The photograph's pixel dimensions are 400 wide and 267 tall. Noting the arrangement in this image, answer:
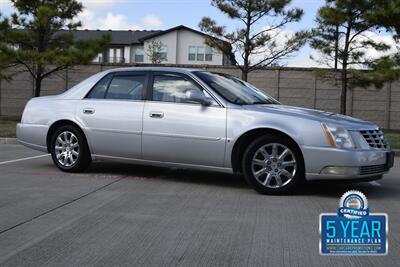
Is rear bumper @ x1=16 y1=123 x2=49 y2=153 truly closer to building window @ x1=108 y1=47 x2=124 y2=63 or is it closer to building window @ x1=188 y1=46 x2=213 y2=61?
building window @ x1=188 y1=46 x2=213 y2=61

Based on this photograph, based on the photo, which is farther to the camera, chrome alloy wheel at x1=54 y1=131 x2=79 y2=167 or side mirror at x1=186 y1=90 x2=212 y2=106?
chrome alloy wheel at x1=54 y1=131 x2=79 y2=167

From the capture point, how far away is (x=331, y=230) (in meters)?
3.29

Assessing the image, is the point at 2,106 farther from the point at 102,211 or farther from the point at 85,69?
the point at 102,211

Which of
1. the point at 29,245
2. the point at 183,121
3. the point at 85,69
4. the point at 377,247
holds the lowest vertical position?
the point at 29,245

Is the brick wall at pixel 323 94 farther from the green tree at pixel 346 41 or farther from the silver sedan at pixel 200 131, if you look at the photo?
the silver sedan at pixel 200 131

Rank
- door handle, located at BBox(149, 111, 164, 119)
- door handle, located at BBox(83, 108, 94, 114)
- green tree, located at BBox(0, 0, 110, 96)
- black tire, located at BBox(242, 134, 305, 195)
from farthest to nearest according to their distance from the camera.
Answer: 1. green tree, located at BBox(0, 0, 110, 96)
2. door handle, located at BBox(83, 108, 94, 114)
3. door handle, located at BBox(149, 111, 164, 119)
4. black tire, located at BBox(242, 134, 305, 195)

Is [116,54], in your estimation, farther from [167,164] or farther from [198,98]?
[198,98]

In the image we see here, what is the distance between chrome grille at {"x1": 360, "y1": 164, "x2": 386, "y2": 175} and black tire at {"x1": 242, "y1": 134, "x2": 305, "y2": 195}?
2.20 feet

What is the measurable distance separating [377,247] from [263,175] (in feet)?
10.6

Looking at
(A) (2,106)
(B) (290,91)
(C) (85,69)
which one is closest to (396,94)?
(B) (290,91)

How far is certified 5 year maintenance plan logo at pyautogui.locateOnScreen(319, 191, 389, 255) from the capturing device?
Result: 3.25 meters

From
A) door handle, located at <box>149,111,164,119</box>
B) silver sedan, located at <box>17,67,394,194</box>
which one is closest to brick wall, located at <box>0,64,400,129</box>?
silver sedan, located at <box>17,67,394,194</box>

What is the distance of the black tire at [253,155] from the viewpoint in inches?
255

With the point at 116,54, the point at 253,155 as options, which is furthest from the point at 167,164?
the point at 116,54
